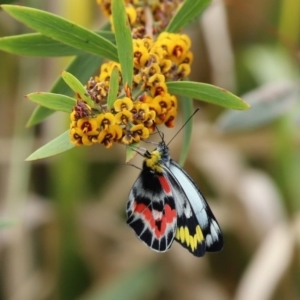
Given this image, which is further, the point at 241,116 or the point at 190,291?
the point at 190,291

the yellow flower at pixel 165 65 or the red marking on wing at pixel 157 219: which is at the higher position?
the yellow flower at pixel 165 65

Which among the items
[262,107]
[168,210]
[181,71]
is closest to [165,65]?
[181,71]

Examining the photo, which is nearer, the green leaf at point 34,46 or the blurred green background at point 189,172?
the green leaf at point 34,46

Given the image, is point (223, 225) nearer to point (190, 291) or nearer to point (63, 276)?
point (190, 291)

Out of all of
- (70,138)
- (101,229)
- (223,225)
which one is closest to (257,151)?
(223,225)

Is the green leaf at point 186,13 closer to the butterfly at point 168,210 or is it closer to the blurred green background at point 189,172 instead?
the butterfly at point 168,210

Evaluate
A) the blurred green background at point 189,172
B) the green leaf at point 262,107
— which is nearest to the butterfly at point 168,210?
the green leaf at point 262,107
